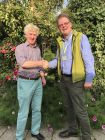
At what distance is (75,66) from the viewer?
4.46 meters

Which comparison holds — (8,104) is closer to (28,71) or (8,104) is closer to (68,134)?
(68,134)

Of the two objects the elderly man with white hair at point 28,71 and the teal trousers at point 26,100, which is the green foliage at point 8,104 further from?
the elderly man with white hair at point 28,71

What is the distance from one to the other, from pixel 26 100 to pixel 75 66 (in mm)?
893

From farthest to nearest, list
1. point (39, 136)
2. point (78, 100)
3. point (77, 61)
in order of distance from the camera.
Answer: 1. point (39, 136)
2. point (78, 100)
3. point (77, 61)

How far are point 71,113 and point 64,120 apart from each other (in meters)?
0.64

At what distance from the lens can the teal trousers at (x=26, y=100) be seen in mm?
4648

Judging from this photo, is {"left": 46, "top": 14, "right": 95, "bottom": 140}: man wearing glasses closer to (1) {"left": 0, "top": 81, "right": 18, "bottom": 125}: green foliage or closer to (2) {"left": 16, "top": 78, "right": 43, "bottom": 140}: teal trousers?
(2) {"left": 16, "top": 78, "right": 43, "bottom": 140}: teal trousers

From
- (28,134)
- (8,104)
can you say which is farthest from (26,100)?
(8,104)

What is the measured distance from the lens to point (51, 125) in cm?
557

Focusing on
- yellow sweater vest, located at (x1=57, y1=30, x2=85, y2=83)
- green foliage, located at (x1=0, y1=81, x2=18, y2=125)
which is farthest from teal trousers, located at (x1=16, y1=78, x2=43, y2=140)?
green foliage, located at (x1=0, y1=81, x2=18, y2=125)

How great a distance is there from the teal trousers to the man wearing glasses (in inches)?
15.3

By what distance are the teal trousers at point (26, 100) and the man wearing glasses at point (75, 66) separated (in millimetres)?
389

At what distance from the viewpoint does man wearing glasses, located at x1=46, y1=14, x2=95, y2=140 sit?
4.39 metres

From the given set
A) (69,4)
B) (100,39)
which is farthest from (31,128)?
(69,4)
